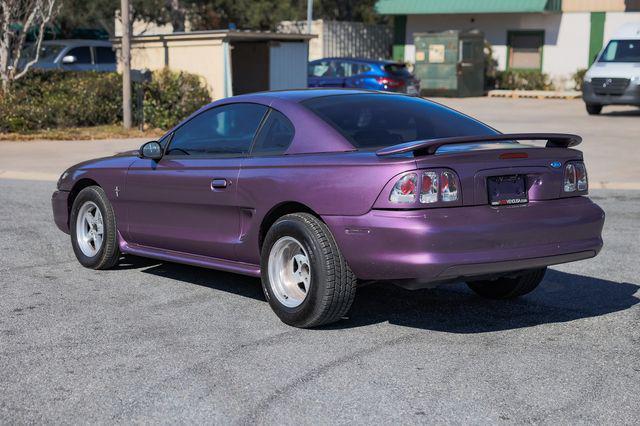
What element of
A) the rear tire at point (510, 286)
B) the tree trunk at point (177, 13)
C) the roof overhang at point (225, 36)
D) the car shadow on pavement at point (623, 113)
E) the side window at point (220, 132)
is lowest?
the car shadow on pavement at point (623, 113)

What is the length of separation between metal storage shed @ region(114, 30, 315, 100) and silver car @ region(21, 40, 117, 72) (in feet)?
11.2

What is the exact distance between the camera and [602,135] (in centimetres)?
2106

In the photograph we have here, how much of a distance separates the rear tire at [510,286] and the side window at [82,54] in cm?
2178

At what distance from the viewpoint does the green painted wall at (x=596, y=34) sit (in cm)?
3669

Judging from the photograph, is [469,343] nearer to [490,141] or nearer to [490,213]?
[490,213]

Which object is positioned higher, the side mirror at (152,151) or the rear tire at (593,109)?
the side mirror at (152,151)

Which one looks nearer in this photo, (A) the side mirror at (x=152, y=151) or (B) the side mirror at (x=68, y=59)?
(A) the side mirror at (x=152, y=151)

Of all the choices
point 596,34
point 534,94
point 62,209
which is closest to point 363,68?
point 534,94

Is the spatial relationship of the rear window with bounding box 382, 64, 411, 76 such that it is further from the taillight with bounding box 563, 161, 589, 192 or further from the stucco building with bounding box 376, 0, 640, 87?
the taillight with bounding box 563, 161, 589, 192

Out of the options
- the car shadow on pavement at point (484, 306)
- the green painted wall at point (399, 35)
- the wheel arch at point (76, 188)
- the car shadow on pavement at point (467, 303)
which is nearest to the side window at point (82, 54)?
the green painted wall at point (399, 35)

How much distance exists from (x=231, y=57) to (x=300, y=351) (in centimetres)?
1831

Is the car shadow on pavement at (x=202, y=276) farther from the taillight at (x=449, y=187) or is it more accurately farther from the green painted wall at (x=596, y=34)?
the green painted wall at (x=596, y=34)

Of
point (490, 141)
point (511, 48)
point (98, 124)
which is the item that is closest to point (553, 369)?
point (490, 141)

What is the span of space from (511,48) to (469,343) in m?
34.5
